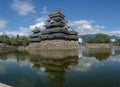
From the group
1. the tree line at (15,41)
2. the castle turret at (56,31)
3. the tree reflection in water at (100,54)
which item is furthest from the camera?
the tree line at (15,41)

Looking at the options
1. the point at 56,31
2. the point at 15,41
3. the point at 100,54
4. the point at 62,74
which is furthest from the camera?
the point at 15,41

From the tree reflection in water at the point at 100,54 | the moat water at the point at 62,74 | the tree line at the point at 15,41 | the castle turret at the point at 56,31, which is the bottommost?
the tree reflection in water at the point at 100,54

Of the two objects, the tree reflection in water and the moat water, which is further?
the tree reflection in water

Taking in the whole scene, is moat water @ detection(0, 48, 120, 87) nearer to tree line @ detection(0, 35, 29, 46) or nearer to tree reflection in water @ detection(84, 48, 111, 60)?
tree reflection in water @ detection(84, 48, 111, 60)

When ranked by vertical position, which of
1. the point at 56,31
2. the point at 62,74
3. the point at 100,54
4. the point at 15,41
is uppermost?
the point at 56,31

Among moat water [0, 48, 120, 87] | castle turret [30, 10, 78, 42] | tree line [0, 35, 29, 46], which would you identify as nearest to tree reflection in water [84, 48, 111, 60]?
moat water [0, 48, 120, 87]

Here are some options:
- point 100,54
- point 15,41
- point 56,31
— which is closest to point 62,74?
point 100,54

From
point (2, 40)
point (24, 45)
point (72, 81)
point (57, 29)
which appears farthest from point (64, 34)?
point (72, 81)

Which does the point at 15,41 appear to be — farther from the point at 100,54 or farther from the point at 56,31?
the point at 100,54

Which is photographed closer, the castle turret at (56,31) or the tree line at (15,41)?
the castle turret at (56,31)

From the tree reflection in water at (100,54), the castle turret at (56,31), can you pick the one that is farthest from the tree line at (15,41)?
the tree reflection in water at (100,54)

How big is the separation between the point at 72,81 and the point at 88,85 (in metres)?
1.55

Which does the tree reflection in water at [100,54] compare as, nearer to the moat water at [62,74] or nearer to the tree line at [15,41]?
the moat water at [62,74]

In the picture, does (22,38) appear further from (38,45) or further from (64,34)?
(64,34)
